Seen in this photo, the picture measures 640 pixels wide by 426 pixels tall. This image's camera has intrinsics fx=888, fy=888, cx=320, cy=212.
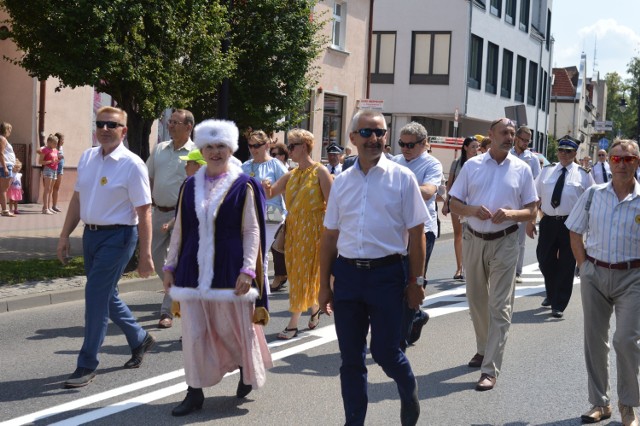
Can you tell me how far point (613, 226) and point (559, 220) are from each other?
15.4 feet

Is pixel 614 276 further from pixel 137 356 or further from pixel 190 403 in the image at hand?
pixel 137 356

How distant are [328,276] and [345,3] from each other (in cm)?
2501

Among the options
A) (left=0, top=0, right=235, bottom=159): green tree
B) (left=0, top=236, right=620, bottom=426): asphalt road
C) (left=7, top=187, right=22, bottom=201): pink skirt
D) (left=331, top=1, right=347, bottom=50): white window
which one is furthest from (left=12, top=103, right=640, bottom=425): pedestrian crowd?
(left=331, top=1, right=347, bottom=50): white window

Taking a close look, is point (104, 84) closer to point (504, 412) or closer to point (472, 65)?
point (504, 412)

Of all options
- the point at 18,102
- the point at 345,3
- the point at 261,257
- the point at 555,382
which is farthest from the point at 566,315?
the point at 345,3

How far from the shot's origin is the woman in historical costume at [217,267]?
5.71 metres

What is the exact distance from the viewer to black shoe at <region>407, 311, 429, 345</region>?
801 cm

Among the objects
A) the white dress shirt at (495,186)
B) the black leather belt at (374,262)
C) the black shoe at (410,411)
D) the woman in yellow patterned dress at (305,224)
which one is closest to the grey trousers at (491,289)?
the white dress shirt at (495,186)

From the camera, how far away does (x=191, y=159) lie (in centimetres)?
778

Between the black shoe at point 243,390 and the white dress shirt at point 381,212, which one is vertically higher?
the white dress shirt at point 381,212

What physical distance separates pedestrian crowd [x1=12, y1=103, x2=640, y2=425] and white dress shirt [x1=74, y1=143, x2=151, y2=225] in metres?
0.01

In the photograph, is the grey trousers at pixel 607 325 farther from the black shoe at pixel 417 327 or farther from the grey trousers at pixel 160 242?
the grey trousers at pixel 160 242

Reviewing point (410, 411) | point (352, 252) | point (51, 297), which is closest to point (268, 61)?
point (51, 297)

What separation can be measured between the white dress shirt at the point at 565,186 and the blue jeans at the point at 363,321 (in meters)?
5.82
